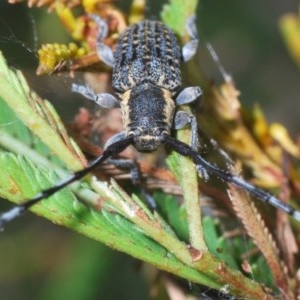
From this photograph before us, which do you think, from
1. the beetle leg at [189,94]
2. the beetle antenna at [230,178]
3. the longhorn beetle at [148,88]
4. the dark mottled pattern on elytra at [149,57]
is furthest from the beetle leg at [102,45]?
the beetle antenna at [230,178]

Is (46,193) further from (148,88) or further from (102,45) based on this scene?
(148,88)

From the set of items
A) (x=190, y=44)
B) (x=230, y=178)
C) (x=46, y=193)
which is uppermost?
(x=46, y=193)

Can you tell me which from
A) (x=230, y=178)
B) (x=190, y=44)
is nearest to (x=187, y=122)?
(x=230, y=178)

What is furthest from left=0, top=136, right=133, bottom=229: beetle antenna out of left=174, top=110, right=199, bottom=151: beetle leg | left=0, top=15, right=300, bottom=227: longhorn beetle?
left=174, top=110, right=199, bottom=151: beetle leg

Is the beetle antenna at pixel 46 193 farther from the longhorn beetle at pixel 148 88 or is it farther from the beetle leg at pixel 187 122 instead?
the beetle leg at pixel 187 122

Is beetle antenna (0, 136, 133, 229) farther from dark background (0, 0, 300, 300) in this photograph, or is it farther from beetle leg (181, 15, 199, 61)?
beetle leg (181, 15, 199, 61)
